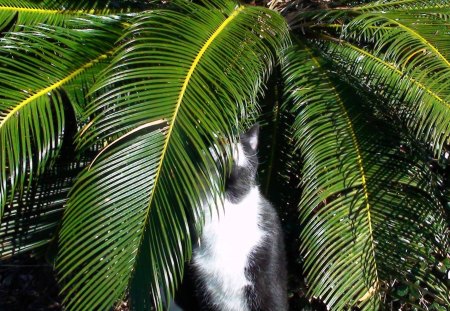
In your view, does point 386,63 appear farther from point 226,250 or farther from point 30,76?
point 30,76

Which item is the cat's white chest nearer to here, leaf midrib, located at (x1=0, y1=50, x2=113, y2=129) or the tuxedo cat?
the tuxedo cat

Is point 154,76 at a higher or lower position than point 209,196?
higher

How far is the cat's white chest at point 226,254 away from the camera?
3.50 metres

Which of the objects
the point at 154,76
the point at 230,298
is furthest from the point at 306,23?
the point at 230,298

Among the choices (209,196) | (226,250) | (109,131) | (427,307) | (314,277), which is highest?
(109,131)

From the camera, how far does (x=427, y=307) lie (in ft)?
14.0

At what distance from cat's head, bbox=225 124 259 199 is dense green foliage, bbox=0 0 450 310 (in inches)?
5.3

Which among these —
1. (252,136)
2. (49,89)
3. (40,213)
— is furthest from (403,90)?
(40,213)

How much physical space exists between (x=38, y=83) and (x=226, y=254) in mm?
1270

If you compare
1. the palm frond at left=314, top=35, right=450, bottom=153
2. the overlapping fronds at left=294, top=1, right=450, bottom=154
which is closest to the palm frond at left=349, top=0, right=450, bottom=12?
the overlapping fronds at left=294, top=1, right=450, bottom=154

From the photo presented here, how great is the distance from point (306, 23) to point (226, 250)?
186 centimetres

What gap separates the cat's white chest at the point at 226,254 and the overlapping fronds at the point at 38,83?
34.0 inches

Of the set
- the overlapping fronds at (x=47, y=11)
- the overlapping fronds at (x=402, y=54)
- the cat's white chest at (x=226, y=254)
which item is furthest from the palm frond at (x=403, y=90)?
the overlapping fronds at (x=47, y=11)

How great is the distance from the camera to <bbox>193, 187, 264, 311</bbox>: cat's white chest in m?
3.50
